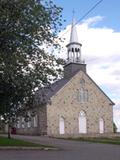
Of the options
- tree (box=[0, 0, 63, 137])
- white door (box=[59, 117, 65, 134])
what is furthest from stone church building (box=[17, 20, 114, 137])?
tree (box=[0, 0, 63, 137])

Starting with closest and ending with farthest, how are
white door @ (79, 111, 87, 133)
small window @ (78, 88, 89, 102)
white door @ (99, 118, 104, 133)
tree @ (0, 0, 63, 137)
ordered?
tree @ (0, 0, 63, 137) < white door @ (79, 111, 87, 133) < small window @ (78, 88, 89, 102) < white door @ (99, 118, 104, 133)

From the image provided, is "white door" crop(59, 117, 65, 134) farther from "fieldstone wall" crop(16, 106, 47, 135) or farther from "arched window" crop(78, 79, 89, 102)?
"arched window" crop(78, 79, 89, 102)

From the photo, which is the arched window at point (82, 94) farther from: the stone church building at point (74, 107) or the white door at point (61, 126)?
the white door at point (61, 126)

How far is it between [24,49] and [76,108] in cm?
4131

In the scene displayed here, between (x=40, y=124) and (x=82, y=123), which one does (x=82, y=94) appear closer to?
(x=82, y=123)

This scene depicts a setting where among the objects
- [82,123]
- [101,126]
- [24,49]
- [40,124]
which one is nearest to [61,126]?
[40,124]

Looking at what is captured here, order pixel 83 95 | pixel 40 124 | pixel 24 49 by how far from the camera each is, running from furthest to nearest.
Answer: pixel 83 95 → pixel 40 124 → pixel 24 49

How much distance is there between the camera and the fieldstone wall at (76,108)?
7106cm

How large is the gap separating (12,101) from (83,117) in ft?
126

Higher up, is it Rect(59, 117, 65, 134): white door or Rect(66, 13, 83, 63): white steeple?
Rect(66, 13, 83, 63): white steeple

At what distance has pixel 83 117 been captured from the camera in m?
74.3

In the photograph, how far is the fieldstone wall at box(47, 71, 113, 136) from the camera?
233ft

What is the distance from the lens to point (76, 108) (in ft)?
242

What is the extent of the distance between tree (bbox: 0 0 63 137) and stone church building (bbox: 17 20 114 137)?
33.5 meters
